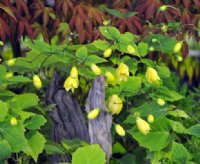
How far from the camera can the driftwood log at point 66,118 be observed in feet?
8.89

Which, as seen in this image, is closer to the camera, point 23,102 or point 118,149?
point 23,102

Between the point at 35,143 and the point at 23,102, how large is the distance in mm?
238

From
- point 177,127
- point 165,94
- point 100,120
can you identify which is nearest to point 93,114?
point 100,120

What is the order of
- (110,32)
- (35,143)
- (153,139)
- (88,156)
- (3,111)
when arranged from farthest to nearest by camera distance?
1. (110,32)
2. (153,139)
3. (35,143)
4. (3,111)
5. (88,156)

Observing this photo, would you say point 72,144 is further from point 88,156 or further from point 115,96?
point 88,156

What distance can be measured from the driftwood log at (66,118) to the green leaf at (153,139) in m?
0.34

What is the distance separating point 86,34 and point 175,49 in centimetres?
50

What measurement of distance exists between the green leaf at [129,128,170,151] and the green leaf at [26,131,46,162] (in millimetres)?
433

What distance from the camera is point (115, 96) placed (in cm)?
243

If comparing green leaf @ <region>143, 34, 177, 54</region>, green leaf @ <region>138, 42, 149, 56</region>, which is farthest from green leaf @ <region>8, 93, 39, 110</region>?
green leaf @ <region>143, 34, 177, 54</region>

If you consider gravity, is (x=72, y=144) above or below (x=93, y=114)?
below

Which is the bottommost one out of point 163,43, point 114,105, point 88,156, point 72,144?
point 72,144

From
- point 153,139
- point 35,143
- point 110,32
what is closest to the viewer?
point 35,143

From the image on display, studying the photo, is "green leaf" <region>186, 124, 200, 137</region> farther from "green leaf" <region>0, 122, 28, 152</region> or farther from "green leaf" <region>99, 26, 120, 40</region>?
"green leaf" <region>0, 122, 28, 152</region>
